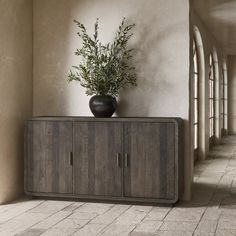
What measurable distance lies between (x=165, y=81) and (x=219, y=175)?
7.64 ft

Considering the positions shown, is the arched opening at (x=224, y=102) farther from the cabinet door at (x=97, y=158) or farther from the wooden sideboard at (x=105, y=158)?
the cabinet door at (x=97, y=158)

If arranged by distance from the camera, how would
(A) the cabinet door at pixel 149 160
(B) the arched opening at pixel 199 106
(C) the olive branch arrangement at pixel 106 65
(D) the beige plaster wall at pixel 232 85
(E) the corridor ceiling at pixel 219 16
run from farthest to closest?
(D) the beige plaster wall at pixel 232 85 < (B) the arched opening at pixel 199 106 < (E) the corridor ceiling at pixel 219 16 < (C) the olive branch arrangement at pixel 106 65 < (A) the cabinet door at pixel 149 160

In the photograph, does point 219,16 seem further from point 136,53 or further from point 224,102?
point 224,102

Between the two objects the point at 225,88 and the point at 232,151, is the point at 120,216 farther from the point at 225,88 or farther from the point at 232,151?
the point at 225,88

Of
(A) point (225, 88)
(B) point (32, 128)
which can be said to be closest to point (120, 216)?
(B) point (32, 128)

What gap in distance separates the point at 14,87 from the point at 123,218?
6.56 feet

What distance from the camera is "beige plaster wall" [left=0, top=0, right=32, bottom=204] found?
17.4 feet

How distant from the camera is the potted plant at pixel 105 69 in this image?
5.40 metres

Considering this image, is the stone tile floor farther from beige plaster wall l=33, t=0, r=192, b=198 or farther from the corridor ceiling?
the corridor ceiling

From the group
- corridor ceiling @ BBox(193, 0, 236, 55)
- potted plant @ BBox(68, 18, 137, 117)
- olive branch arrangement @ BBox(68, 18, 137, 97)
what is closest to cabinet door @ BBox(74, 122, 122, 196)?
potted plant @ BBox(68, 18, 137, 117)

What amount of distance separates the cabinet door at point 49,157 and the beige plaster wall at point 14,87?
0.20m

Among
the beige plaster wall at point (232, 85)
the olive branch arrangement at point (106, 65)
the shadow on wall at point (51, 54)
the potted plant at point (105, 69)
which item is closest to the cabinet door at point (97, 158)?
the potted plant at point (105, 69)

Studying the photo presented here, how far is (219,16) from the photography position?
8.12 metres

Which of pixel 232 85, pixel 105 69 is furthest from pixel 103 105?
pixel 232 85
